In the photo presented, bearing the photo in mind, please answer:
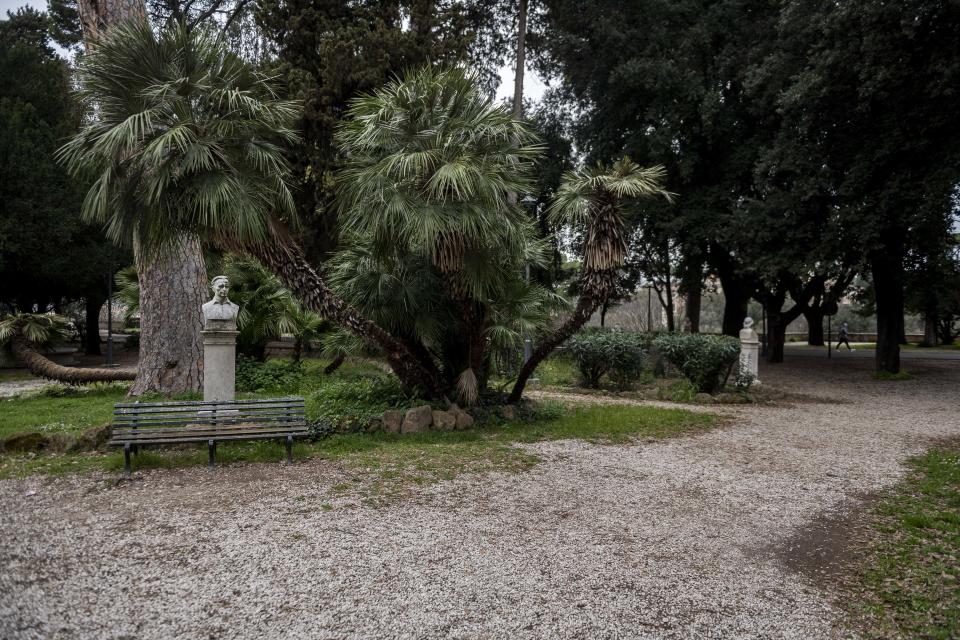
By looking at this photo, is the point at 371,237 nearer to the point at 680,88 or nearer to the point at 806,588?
the point at 806,588

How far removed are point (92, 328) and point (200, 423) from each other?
2158 cm

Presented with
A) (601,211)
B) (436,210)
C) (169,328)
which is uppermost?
(601,211)

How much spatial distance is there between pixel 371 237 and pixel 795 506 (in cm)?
541

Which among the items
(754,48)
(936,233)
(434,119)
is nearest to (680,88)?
(754,48)

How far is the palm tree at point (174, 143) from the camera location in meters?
6.12

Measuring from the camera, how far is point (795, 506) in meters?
5.26

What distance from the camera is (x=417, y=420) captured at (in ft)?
26.7

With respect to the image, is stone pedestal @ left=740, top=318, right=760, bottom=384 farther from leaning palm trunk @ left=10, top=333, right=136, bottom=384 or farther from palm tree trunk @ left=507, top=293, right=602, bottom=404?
leaning palm trunk @ left=10, top=333, right=136, bottom=384

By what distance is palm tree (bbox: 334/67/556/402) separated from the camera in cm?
695

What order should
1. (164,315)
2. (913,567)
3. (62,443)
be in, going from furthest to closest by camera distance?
(164,315) → (62,443) → (913,567)

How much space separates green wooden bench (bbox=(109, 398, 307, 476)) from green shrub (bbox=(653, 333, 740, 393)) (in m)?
8.53

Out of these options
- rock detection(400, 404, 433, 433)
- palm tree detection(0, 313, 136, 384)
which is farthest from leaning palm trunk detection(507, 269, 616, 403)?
palm tree detection(0, 313, 136, 384)

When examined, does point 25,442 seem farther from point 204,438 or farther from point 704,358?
point 704,358

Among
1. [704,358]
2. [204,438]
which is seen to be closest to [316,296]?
[204,438]
